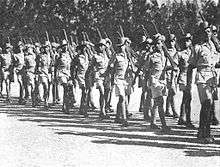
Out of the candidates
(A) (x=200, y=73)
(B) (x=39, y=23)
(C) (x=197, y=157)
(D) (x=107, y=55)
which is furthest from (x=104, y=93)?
(B) (x=39, y=23)

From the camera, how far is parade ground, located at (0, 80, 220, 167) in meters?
9.27

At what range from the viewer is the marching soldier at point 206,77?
10.9m

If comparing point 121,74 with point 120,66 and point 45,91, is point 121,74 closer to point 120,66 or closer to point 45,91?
point 120,66

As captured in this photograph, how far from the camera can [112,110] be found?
18484 mm

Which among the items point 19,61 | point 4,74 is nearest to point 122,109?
point 19,61

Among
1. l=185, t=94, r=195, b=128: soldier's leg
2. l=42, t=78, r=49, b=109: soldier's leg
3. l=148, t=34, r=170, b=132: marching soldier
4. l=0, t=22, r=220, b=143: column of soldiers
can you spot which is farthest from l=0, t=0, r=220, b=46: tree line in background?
l=148, t=34, r=170, b=132: marching soldier

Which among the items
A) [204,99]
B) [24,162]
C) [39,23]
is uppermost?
[39,23]

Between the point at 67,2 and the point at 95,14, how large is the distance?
291cm

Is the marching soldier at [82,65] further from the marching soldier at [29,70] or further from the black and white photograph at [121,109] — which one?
the marching soldier at [29,70]

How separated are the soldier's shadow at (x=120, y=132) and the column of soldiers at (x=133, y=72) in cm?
32

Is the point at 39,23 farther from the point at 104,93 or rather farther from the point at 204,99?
the point at 204,99

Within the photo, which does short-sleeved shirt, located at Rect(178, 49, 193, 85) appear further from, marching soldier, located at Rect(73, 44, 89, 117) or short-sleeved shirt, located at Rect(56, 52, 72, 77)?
short-sleeved shirt, located at Rect(56, 52, 72, 77)

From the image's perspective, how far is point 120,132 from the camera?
13.0m

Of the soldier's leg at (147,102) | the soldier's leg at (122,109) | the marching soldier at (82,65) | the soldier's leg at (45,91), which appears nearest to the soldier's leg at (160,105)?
the soldier's leg at (122,109)
